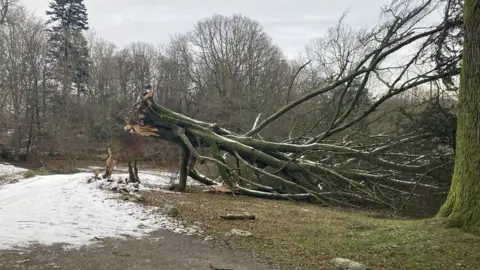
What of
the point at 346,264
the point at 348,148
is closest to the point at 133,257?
the point at 346,264

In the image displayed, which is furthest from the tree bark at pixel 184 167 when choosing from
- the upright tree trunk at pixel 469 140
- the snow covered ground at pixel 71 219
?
the upright tree trunk at pixel 469 140

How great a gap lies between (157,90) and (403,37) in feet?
128

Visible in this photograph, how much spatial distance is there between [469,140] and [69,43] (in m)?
39.1

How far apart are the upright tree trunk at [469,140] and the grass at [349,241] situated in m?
0.22

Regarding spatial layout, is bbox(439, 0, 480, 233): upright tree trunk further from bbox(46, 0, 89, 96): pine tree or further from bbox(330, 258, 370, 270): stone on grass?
bbox(46, 0, 89, 96): pine tree

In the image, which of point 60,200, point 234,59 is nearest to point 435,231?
point 60,200

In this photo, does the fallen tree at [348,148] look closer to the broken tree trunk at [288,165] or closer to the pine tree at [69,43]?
the broken tree trunk at [288,165]

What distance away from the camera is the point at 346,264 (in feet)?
14.8

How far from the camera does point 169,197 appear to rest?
9.85 meters

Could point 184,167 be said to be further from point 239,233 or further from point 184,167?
point 239,233

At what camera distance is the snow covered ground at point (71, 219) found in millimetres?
5637

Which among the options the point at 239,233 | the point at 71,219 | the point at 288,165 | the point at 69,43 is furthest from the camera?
the point at 69,43

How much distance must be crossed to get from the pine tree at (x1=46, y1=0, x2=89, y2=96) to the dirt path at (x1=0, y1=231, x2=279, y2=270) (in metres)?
35.4

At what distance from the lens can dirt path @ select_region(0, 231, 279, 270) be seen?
449 cm
